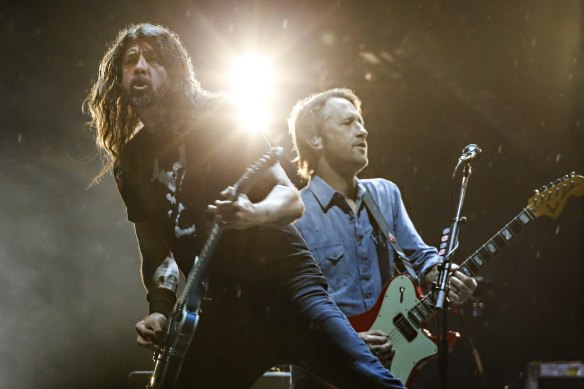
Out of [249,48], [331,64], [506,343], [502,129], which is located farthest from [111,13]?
[506,343]

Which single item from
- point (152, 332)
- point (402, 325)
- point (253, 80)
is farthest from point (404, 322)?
point (253, 80)

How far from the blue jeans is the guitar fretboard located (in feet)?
5.13

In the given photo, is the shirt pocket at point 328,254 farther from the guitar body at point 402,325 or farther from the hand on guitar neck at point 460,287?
the hand on guitar neck at point 460,287

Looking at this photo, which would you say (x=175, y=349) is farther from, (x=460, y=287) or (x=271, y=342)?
(x=460, y=287)

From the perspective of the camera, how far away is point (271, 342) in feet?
6.31

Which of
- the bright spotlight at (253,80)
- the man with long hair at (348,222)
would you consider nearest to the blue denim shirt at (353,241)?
the man with long hair at (348,222)

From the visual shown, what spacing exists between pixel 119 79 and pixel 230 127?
0.83m

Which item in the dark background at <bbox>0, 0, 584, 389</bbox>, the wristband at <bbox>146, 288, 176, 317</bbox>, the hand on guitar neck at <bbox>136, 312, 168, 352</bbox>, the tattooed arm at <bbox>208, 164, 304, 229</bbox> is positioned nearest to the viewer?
the tattooed arm at <bbox>208, 164, 304, 229</bbox>

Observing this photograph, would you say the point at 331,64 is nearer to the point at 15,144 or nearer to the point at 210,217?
the point at 15,144

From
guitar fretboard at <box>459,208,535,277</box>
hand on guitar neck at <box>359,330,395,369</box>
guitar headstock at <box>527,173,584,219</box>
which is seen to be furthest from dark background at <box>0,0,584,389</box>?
hand on guitar neck at <box>359,330,395,369</box>

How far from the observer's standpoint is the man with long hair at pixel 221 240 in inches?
72.6

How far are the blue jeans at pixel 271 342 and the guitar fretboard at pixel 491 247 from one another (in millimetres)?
1565

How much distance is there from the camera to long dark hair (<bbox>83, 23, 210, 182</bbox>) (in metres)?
2.32

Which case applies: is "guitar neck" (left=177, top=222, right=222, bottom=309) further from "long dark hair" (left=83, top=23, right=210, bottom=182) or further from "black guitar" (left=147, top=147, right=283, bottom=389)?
"long dark hair" (left=83, top=23, right=210, bottom=182)
